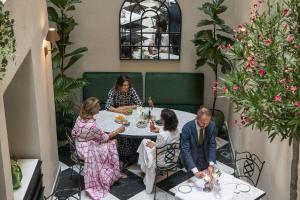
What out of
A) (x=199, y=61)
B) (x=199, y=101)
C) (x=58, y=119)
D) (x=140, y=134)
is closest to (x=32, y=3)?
(x=140, y=134)

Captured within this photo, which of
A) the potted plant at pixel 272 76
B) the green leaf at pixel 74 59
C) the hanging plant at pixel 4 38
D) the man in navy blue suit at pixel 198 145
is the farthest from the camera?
the green leaf at pixel 74 59

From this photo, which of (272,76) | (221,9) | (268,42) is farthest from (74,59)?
(272,76)

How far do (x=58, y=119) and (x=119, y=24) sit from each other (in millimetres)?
2092

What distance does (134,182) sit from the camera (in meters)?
7.88

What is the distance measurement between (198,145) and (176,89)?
312 cm

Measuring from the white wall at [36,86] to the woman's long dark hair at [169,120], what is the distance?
1618 millimetres

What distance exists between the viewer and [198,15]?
9453mm

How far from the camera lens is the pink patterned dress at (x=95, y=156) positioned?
23.3ft

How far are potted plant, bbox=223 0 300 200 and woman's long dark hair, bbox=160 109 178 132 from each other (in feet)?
8.66

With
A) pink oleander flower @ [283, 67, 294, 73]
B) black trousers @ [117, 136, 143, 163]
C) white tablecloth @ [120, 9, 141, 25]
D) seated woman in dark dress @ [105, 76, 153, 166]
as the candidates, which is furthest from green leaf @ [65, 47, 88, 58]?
pink oleander flower @ [283, 67, 294, 73]

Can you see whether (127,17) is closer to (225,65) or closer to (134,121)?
(225,65)

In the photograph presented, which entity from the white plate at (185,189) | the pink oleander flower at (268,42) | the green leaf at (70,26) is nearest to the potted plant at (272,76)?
the pink oleander flower at (268,42)

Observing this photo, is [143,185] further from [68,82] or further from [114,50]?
[114,50]

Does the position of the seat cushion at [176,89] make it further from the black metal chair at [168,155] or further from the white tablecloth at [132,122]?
the black metal chair at [168,155]
